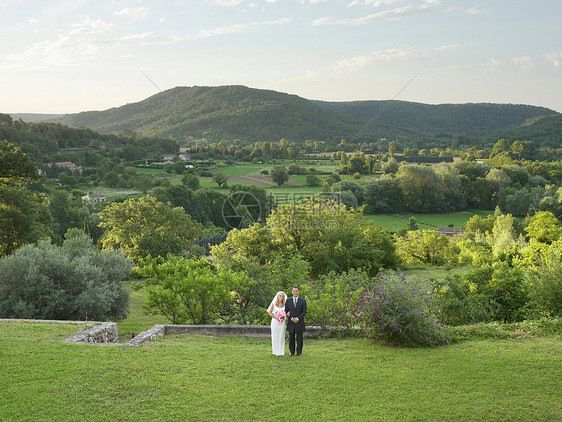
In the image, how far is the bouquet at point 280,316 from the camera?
782cm

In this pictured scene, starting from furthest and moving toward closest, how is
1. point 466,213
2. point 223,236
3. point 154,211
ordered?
point 466,213 → point 223,236 → point 154,211

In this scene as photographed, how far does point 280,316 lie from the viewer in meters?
7.86

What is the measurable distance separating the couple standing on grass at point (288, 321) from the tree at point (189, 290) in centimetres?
281

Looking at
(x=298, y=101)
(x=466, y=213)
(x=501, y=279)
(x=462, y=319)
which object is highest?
(x=298, y=101)

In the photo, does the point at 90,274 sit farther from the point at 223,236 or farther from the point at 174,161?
the point at 174,161

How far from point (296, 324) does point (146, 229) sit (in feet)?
76.6

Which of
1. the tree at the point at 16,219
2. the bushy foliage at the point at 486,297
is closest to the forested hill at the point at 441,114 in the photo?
the tree at the point at 16,219

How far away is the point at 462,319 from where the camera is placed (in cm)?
1123

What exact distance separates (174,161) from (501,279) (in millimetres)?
84155

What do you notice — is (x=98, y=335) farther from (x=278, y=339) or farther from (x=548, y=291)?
(x=548, y=291)

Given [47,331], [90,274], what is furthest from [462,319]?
[90,274]

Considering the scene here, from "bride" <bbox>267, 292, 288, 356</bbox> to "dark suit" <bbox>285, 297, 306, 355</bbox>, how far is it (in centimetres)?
13

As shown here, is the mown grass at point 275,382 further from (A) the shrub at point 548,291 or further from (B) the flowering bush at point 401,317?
(A) the shrub at point 548,291

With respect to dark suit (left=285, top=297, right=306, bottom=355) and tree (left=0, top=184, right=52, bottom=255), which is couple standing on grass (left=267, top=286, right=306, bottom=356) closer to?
dark suit (left=285, top=297, right=306, bottom=355)
